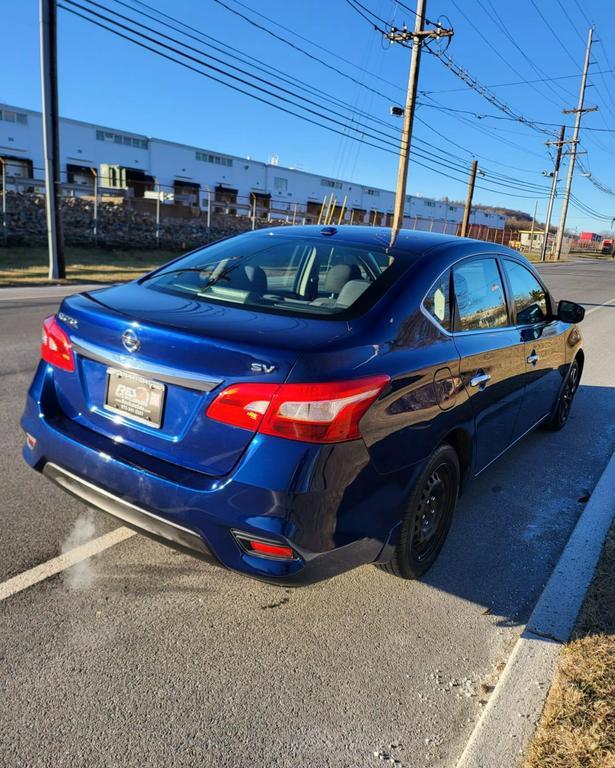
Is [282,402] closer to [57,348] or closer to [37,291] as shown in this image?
[57,348]

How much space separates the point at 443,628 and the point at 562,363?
3013mm

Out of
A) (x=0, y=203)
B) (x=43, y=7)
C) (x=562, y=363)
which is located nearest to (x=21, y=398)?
(x=562, y=363)

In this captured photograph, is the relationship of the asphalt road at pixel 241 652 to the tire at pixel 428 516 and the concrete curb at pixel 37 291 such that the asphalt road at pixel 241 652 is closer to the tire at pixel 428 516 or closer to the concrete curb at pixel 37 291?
the tire at pixel 428 516

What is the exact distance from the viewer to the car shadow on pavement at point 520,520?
310cm

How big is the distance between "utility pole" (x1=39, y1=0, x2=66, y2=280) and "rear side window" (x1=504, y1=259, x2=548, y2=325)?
13.1 meters

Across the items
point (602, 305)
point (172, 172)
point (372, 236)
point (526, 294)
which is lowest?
point (602, 305)

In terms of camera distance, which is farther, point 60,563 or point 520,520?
point 520,520

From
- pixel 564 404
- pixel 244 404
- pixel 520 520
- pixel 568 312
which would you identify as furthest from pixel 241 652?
pixel 564 404

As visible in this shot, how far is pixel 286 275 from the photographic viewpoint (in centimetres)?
334

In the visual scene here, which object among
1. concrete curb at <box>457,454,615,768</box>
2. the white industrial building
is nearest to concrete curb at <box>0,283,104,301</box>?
concrete curb at <box>457,454,615,768</box>

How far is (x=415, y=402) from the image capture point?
104 inches

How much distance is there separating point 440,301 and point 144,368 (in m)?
1.51

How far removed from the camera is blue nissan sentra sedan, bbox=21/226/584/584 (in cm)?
223

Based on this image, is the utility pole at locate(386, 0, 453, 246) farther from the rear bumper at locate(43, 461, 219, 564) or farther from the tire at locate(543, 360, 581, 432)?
the rear bumper at locate(43, 461, 219, 564)
